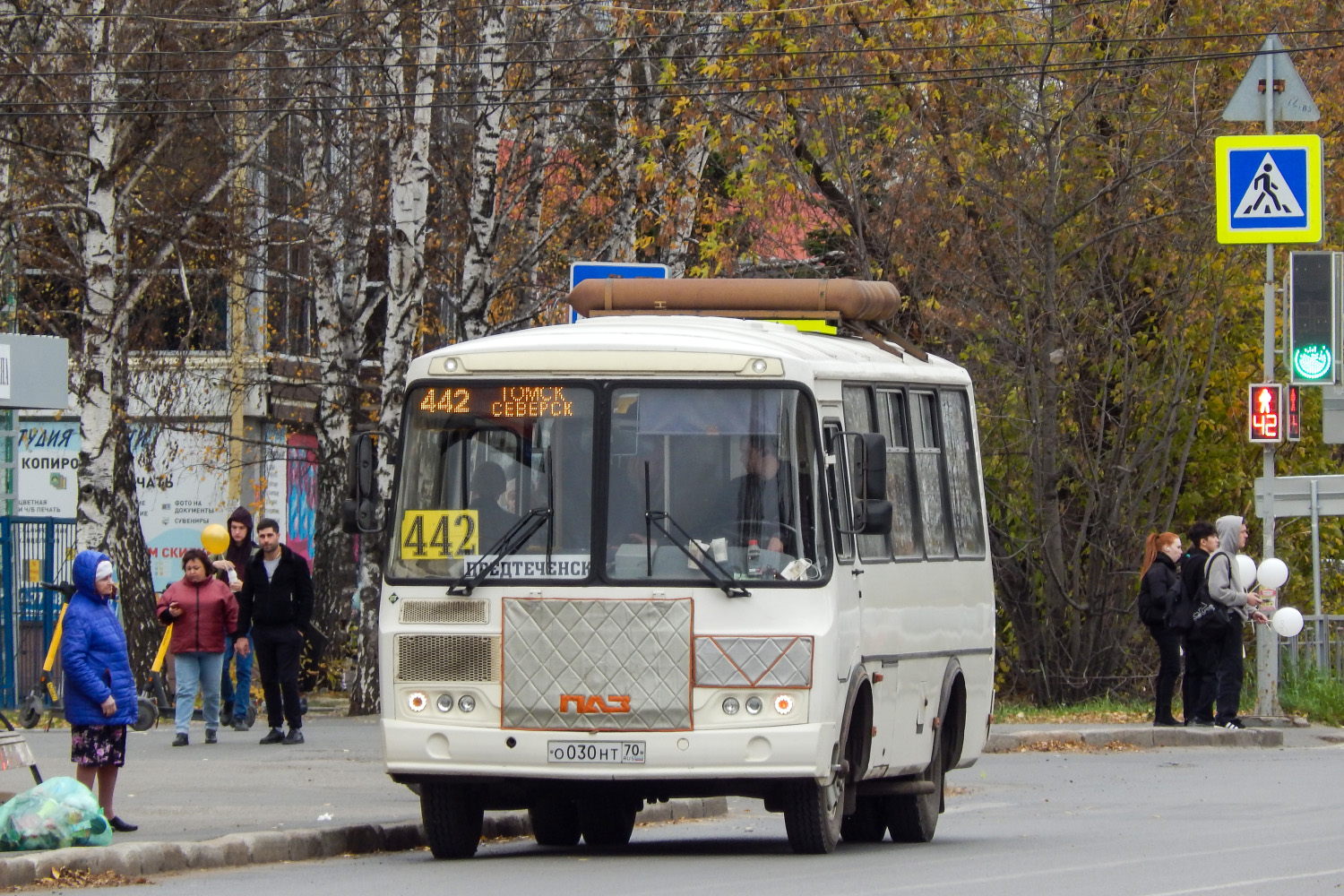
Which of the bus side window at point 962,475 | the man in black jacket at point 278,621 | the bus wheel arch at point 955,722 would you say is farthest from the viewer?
the man in black jacket at point 278,621

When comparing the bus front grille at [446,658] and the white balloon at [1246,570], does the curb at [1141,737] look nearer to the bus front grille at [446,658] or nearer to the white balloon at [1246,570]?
the white balloon at [1246,570]

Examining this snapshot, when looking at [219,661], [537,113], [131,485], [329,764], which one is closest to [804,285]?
[329,764]

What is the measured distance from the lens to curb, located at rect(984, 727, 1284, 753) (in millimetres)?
21062

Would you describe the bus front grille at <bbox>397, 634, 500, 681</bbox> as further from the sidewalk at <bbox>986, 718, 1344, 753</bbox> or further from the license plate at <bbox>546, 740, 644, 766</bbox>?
the sidewalk at <bbox>986, 718, 1344, 753</bbox>

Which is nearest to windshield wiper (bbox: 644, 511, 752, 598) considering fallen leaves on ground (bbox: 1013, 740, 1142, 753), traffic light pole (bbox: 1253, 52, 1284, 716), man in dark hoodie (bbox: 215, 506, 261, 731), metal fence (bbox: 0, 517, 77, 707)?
fallen leaves on ground (bbox: 1013, 740, 1142, 753)

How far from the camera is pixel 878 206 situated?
88.8ft

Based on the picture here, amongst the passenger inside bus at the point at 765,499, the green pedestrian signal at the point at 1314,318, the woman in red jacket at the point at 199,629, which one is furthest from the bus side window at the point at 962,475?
the green pedestrian signal at the point at 1314,318

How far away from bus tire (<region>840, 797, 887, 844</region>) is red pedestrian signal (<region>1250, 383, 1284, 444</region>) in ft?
30.4

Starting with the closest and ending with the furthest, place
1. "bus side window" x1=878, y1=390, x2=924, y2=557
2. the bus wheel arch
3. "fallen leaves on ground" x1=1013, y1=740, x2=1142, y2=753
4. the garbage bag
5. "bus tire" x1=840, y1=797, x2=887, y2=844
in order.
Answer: the garbage bag → "bus side window" x1=878, y1=390, x2=924, y2=557 → "bus tire" x1=840, y1=797, x2=887, y2=844 → the bus wheel arch → "fallen leaves on ground" x1=1013, y1=740, x2=1142, y2=753

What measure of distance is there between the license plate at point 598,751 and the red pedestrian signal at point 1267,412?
12160 millimetres

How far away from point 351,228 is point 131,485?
389 centimetres

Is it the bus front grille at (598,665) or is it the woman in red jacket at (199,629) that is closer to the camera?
the bus front grille at (598,665)

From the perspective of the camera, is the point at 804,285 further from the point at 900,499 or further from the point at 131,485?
the point at 131,485

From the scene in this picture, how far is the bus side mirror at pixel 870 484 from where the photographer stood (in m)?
12.1
